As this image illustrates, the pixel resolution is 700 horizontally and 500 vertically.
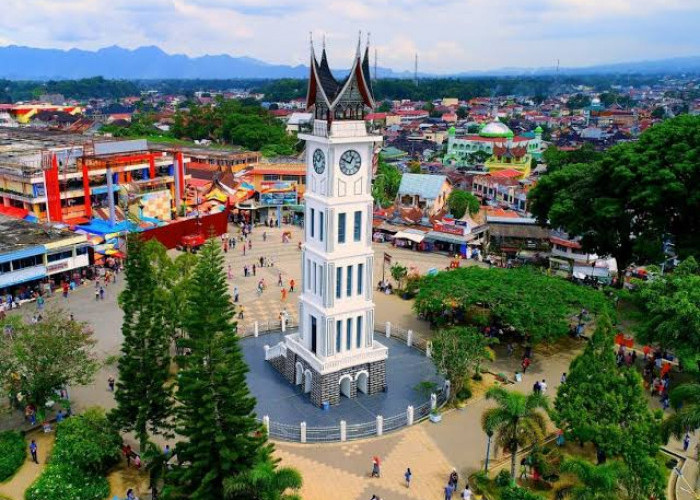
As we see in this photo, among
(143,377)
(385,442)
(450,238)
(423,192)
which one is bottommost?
(385,442)

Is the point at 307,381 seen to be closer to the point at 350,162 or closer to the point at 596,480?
the point at 350,162

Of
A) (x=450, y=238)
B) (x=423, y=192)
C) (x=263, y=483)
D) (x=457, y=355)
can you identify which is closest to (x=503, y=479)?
(x=457, y=355)

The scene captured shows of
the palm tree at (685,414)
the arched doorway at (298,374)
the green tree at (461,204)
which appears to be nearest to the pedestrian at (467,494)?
the palm tree at (685,414)

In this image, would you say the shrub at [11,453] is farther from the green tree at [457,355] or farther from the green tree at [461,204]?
the green tree at [461,204]

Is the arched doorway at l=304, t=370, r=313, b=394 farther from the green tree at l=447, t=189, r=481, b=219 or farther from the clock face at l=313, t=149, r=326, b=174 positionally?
the green tree at l=447, t=189, r=481, b=219

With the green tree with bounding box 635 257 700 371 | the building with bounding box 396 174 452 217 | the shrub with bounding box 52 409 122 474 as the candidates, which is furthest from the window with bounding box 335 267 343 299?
the building with bounding box 396 174 452 217

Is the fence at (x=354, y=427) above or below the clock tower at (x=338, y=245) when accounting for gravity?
below

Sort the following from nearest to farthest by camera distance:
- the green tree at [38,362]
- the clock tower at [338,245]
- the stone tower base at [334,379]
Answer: the green tree at [38,362], the clock tower at [338,245], the stone tower base at [334,379]
